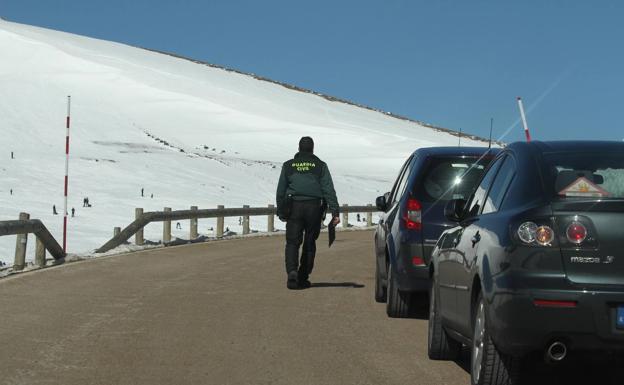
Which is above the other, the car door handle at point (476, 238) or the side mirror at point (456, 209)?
the side mirror at point (456, 209)

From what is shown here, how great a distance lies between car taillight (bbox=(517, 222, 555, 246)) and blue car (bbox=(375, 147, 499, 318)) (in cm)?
405

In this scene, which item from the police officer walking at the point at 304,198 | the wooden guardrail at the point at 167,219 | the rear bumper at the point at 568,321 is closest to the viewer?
the rear bumper at the point at 568,321

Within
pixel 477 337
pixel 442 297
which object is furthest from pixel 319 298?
pixel 477 337

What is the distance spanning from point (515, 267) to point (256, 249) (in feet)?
48.1

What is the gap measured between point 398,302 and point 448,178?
48.5 inches

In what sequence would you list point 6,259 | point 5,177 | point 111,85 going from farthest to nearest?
point 111,85 → point 5,177 → point 6,259

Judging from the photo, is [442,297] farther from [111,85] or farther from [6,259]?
[111,85]

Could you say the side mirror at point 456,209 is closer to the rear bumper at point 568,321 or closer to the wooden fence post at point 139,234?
the rear bumper at point 568,321

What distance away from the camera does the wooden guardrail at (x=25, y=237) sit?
49.8 ft

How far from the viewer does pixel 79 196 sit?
37094 millimetres

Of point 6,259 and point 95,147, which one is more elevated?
point 95,147

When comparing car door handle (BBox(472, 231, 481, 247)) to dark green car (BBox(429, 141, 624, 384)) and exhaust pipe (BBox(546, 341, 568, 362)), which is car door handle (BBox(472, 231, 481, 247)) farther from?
exhaust pipe (BBox(546, 341, 568, 362))

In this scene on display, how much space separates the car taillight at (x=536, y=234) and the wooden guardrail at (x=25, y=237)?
10140mm

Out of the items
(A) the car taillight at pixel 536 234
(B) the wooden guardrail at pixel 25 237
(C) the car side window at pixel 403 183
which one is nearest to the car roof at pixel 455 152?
(C) the car side window at pixel 403 183
